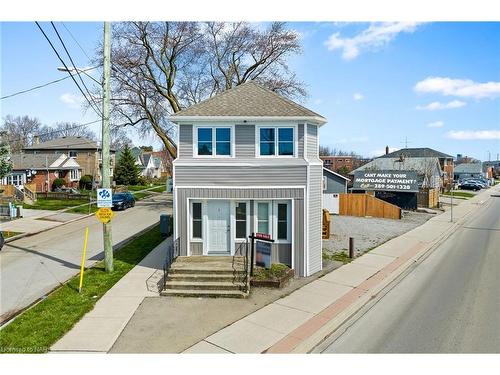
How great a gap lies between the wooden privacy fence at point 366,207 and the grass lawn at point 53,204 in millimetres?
25741

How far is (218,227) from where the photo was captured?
14.5 meters

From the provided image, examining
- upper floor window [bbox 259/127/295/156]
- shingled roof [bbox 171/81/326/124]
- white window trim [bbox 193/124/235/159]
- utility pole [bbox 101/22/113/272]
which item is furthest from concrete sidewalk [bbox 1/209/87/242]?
upper floor window [bbox 259/127/295/156]

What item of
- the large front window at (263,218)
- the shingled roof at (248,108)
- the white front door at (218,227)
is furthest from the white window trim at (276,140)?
the white front door at (218,227)

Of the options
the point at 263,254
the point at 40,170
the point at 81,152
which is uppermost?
the point at 81,152

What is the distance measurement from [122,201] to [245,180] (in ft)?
76.6

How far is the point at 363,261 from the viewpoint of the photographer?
54.6ft

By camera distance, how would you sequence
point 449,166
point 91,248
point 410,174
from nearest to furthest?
point 91,248, point 410,174, point 449,166

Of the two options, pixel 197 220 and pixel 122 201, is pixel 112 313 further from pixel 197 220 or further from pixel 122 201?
pixel 122 201

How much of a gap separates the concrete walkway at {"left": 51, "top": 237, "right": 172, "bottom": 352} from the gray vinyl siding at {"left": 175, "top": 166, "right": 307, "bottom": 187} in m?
4.01

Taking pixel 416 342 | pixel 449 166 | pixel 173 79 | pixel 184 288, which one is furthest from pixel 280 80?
pixel 449 166

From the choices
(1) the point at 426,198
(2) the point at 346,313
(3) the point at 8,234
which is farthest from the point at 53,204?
(1) the point at 426,198

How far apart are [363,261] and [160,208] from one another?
23.9m

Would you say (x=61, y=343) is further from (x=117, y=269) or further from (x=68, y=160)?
(x=68, y=160)

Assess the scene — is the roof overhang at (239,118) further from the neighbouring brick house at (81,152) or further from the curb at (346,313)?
the neighbouring brick house at (81,152)
